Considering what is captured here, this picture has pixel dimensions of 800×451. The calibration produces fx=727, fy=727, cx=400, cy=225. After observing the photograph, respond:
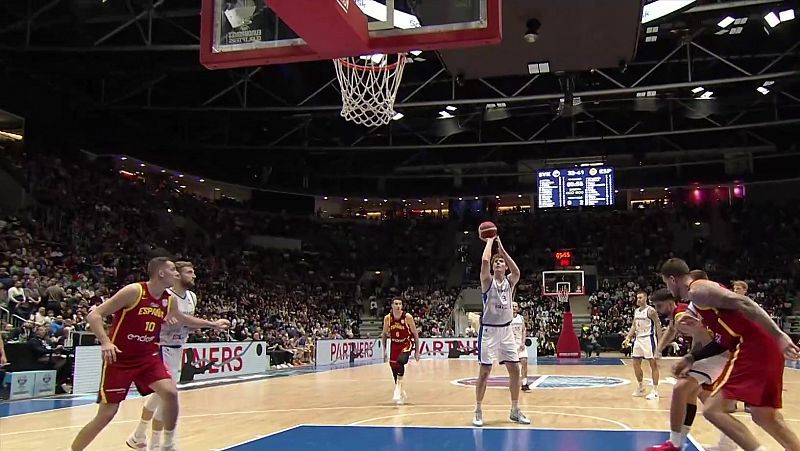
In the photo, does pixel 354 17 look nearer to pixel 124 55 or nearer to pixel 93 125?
pixel 124 55

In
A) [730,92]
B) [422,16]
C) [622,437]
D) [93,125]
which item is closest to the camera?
[622,437]

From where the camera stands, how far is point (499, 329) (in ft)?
28.2

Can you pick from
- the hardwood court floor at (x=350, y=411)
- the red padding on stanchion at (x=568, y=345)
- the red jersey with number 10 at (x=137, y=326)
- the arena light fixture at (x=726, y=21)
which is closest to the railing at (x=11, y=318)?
the hardwood court floor at (x=350, y=411)

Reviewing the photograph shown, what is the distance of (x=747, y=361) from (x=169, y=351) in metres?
5.33

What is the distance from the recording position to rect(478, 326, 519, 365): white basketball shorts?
27.6ft

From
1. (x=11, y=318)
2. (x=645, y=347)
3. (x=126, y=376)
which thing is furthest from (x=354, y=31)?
(x=11, y=318)

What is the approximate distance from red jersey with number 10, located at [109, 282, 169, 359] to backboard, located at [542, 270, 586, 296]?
24.4m

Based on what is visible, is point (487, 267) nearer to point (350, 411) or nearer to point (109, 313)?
point (350, 411)

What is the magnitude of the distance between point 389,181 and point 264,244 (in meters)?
7.79

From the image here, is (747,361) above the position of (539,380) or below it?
above

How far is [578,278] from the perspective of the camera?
2931cm

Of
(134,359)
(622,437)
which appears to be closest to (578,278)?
(622,437)

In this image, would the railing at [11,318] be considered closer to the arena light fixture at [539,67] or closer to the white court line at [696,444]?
the arena light fixture at [539,67]

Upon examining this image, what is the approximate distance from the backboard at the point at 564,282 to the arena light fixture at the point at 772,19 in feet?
42.7
